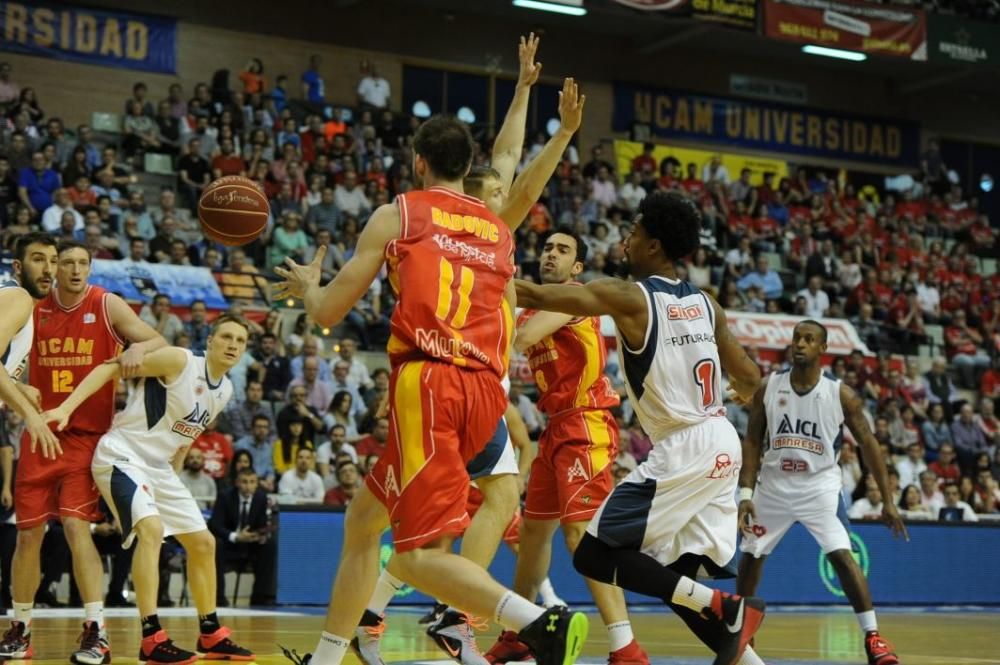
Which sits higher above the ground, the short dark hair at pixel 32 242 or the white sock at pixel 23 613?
the short dark hair at pixel 32 242

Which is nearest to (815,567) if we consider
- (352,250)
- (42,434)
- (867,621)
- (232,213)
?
(867,621)

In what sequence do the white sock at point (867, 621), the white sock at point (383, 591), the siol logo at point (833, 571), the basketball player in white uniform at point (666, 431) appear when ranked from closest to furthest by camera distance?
the basketball player in white uniform at point (666, 431) → the white sock at point (383, 591) → the white sock at point (867, 621) → the siol logo at point (833, 571)

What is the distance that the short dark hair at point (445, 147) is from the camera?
235 inches

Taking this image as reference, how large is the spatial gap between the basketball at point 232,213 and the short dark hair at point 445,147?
2172 mm

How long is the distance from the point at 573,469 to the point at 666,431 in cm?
166

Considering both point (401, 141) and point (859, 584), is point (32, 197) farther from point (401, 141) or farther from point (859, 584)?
point (859, 584)

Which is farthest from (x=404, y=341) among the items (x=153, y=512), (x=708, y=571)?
(x=153, y=512)

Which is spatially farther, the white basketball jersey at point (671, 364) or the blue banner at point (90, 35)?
the blue banner at point (90, 35)

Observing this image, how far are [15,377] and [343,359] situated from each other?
9.45 m

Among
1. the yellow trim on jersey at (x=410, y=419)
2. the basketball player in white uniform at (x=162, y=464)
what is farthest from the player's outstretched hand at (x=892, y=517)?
the yellow trim on jersey at (x=410, y=419)

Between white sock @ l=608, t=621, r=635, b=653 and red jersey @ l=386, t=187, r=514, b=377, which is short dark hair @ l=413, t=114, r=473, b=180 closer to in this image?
red jersey @ l=386, t=187, r=514, b=377

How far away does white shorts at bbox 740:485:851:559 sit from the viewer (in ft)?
31.0

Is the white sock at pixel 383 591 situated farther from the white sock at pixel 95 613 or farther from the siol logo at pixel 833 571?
the siol logo at pixel 833 571

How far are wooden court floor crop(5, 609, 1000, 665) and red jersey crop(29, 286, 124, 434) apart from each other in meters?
1.45
